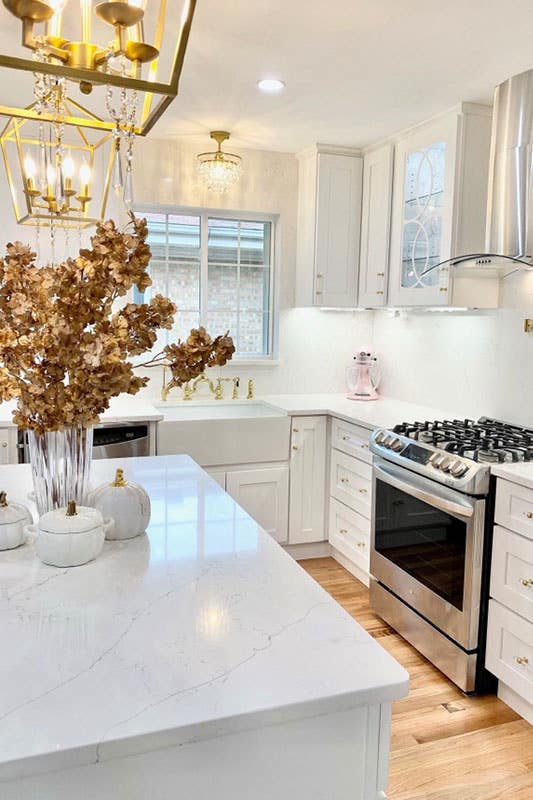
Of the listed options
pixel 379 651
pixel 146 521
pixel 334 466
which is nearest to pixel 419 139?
pixel 334 466

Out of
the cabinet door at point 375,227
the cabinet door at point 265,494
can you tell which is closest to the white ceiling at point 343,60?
the cabinet door at point 375,227

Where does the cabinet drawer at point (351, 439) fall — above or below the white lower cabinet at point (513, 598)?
above

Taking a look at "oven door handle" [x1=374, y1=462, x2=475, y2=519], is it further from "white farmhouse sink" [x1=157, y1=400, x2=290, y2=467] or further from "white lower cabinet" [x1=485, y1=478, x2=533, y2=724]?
"white farmhouse sink" [x1=157, y1=400, x2=290, y2=467]

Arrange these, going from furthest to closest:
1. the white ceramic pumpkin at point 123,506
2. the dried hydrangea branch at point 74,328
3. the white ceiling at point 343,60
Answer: the white ceiling at point 343,60 < the white ceramic pumpkin at point 123,506 < the dried hydrangea branch at point 74,328

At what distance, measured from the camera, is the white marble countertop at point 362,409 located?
11.5 ft

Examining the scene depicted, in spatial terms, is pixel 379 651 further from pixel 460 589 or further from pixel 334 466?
pixel 334 466

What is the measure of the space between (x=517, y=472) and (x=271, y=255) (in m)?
2.57

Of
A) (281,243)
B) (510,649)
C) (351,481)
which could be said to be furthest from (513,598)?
(281,243)

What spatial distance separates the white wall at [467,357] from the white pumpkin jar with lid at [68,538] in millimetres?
2419

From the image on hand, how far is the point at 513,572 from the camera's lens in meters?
2.36

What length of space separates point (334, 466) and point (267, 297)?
4.33 ft

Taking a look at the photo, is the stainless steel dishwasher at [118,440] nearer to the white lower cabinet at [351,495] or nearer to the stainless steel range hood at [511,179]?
the white lower cabinet at [351,495]

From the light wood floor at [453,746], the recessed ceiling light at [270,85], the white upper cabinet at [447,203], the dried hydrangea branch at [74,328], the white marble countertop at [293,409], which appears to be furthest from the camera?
the white marble countertop at [293,409]

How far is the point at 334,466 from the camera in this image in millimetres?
3834
